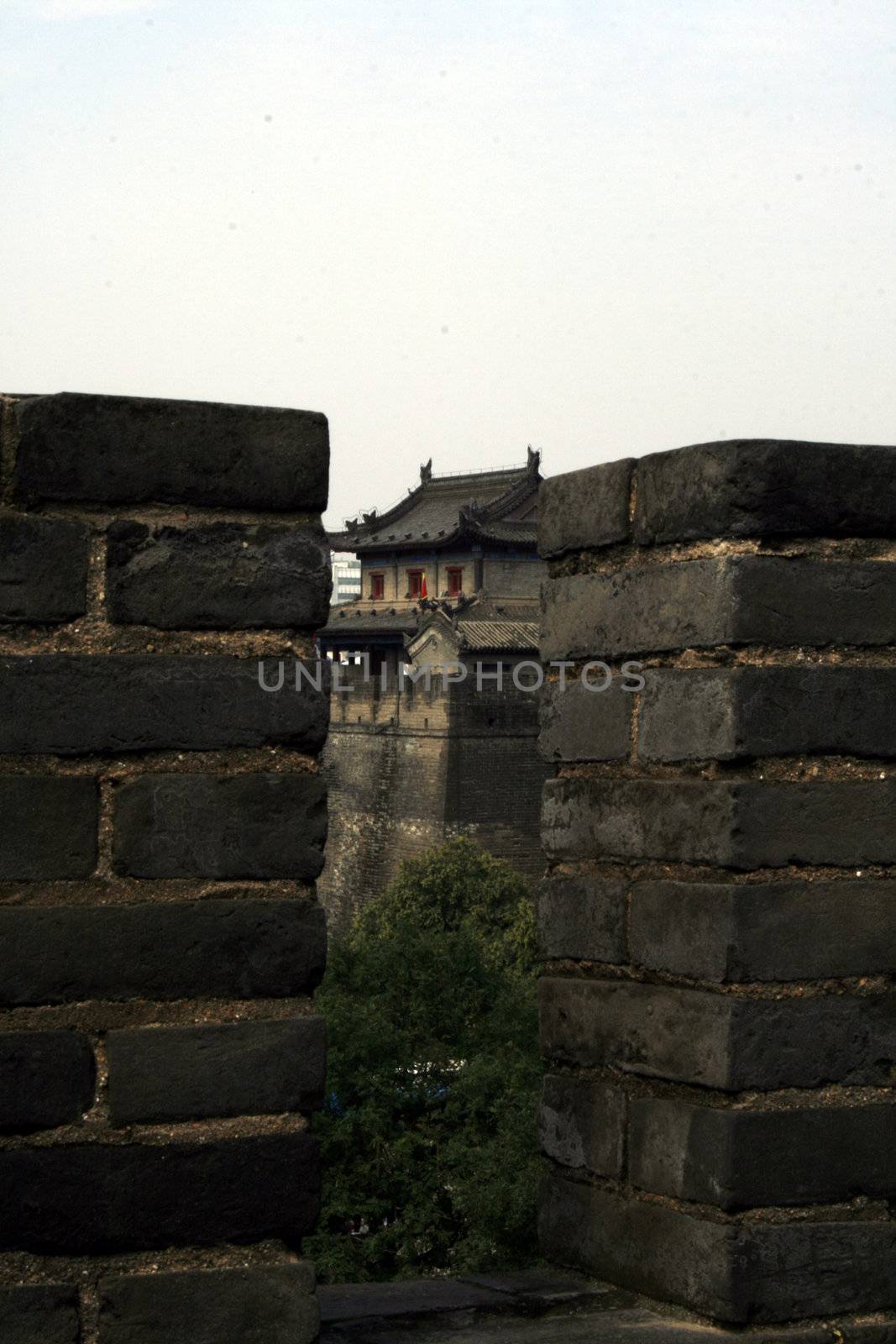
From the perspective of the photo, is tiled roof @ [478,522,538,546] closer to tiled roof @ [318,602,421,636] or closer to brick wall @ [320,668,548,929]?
tiled roof @ [318,602,421,636]

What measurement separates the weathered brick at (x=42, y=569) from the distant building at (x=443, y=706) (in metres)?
31.9

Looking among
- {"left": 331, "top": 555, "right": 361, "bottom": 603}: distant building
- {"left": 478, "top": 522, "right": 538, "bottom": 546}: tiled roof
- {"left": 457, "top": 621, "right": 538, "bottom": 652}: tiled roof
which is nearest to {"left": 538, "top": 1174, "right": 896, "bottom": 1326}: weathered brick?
{"left": 457, "top": 621, "right": 538, "bottom": 652}: tiled roof

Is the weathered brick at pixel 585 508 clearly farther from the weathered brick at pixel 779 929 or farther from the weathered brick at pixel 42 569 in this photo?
the weathered brick at pixel 42 569

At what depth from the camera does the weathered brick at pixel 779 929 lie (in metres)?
3.49

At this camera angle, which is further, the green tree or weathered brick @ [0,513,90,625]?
the green tree

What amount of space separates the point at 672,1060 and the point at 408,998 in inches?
421

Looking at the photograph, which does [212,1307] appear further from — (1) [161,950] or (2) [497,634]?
(2) [497,634]

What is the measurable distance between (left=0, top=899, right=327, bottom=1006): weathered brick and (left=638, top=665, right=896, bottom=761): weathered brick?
1011 millimetres

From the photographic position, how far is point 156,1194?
2.85m

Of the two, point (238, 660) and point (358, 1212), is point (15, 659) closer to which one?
point (238, 660)

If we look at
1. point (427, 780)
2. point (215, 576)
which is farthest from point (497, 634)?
point (215, 576)

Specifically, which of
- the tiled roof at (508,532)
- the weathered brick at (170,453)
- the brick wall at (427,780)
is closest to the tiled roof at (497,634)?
the brick wall at (427,780)

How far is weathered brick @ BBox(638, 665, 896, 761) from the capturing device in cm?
350

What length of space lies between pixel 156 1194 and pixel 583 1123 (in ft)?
4.46
